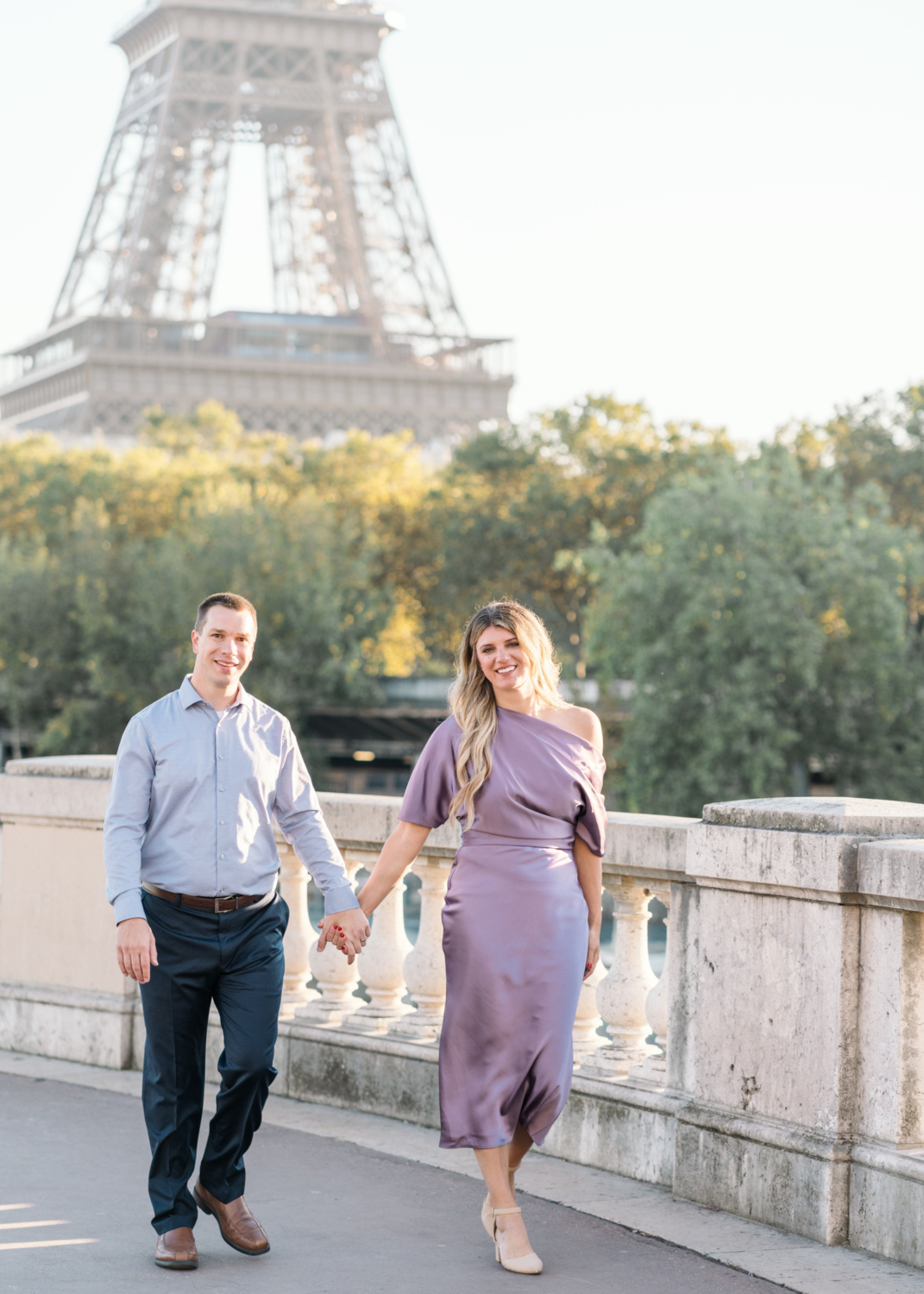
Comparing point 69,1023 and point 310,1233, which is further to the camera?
point 69,1023

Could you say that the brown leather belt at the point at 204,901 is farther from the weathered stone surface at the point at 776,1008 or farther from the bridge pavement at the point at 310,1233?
the weathered stone surface at the point at 776,1008

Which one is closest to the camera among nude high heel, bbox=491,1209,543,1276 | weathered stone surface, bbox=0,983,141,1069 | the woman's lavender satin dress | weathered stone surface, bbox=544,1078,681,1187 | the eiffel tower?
nude high heel, bbox=491,1209,543,1276

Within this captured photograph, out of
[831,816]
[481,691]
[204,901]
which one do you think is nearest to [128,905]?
[204,901]

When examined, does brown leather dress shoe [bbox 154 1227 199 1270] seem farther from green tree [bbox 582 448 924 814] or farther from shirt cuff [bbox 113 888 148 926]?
green tree [bbox 582 448 924 814]

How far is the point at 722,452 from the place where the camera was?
39812 mm

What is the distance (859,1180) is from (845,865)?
90 centimetres

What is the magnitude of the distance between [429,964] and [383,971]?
36 cm

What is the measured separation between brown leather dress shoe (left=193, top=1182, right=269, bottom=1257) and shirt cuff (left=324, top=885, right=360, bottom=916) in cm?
85

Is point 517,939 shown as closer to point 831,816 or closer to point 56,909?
point 831,816

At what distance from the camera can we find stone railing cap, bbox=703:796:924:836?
5207 mm

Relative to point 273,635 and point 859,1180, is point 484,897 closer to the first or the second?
point 859,1180

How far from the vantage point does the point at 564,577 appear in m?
45.8

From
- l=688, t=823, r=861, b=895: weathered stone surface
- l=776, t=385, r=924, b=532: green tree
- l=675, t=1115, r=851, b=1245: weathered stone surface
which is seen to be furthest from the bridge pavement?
l=776, t=385, r=924, b=532: green tree

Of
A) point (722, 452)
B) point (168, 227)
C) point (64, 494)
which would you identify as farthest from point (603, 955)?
point (168, 227)
